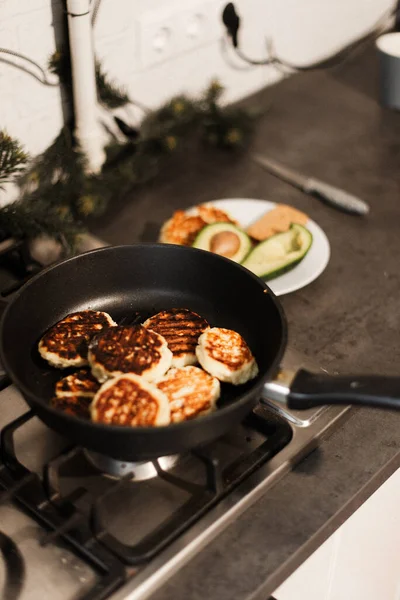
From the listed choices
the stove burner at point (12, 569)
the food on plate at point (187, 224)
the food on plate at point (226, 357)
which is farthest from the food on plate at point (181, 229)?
the stove burner at point (12, 569)

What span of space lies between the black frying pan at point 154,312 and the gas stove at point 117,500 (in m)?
0.05

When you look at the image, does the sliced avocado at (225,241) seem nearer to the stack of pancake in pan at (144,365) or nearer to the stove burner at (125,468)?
the stack of pancake in pan at (144,365)

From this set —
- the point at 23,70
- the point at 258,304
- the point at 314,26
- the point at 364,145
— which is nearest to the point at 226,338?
the point at 258,304

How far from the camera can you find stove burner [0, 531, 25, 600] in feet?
2.39

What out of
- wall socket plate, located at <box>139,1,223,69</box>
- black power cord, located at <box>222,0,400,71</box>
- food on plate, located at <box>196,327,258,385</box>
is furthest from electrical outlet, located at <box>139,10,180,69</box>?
food on plate, located at <box>196,327,258,385</box>

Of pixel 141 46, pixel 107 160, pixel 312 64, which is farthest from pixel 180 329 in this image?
pixel 312 64

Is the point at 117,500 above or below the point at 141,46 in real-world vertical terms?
below

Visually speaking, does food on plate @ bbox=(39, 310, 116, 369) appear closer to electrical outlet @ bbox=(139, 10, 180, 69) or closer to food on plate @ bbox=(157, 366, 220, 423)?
food on plate @ bbox=(157, 366, 220, 423)

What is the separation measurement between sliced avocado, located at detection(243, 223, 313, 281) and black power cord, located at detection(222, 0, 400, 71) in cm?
49

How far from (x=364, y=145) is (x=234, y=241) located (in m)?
0.49

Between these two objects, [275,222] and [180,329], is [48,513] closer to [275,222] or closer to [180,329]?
[180,329]

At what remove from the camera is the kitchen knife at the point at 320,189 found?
1338 mm

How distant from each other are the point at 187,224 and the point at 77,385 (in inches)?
17.8

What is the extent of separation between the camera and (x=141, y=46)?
1353 mm
